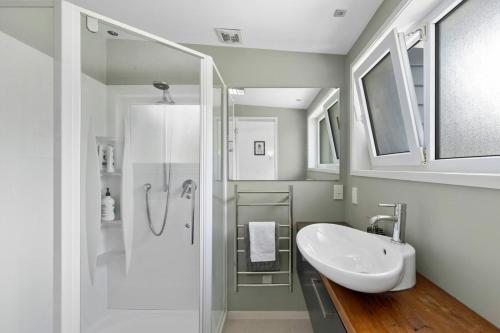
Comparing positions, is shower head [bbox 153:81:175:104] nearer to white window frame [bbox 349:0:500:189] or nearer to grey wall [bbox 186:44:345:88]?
grey wall [bbox 186:44:345:88]

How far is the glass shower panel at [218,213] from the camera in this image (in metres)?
1.80

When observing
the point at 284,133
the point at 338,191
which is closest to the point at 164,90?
the point at 284,133

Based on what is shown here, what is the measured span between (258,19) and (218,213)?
143 centimetres

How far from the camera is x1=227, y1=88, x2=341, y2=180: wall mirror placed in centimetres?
216

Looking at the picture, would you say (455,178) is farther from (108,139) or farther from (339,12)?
(108,139)

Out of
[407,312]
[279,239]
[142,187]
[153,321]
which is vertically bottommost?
[153,321]

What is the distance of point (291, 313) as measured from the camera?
7.21 ft

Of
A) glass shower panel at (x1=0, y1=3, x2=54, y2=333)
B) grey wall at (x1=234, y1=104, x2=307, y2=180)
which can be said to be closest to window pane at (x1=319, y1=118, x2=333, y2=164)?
grey wall at (x1=234, y1=104, x2=307, y2=180)

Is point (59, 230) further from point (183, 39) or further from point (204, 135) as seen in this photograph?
point (183, 39)

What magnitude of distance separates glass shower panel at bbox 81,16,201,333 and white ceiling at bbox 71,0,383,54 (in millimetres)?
362

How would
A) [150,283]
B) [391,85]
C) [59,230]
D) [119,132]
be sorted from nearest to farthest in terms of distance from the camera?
[59,230] → [391,85] → [119,132] → [150,283]

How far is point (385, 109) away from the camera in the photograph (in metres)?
1.62

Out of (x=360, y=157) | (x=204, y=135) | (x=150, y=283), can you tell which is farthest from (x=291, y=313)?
(x=204, y=135)

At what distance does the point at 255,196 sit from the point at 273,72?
1098 mm
